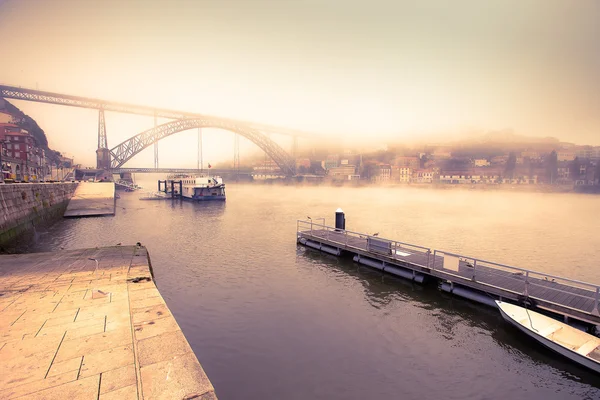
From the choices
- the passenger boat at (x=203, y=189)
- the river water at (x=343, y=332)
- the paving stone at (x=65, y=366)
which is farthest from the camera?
the passenger boat at (x=203, y=189)

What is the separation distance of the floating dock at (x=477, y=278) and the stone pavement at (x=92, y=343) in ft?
37.4

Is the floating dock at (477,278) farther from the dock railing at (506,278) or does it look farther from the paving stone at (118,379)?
the paving stone at (118,379)

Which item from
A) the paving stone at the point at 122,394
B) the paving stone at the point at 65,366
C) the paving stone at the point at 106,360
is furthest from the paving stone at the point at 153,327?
the paving stone at the point at 122,394

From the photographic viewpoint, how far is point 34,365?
557 centimetres

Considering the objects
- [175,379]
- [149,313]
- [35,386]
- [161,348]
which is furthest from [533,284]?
[35,386]

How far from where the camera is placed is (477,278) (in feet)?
43.4

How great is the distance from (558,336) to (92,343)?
12.8 meters

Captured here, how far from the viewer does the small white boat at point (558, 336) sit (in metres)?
8.24

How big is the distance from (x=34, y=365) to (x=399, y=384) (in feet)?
27.8

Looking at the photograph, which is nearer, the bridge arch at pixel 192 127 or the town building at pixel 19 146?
the town building at pixel 19 146

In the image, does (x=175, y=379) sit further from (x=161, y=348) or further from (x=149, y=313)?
(x=149, y=313)

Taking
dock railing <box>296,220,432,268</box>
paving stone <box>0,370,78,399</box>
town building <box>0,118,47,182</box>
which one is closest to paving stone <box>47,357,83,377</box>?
paving stone <box>0,370,78,399</box>

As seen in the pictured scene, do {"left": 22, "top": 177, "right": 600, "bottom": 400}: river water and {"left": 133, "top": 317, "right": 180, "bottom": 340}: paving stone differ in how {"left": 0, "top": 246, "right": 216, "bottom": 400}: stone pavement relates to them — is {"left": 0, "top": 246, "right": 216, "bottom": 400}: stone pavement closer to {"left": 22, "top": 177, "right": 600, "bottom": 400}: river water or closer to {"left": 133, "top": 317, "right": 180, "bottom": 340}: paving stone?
{"left": 133, "top": 317, "right": 180, "bottom": 340}: paving stone

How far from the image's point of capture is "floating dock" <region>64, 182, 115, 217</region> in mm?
44531
